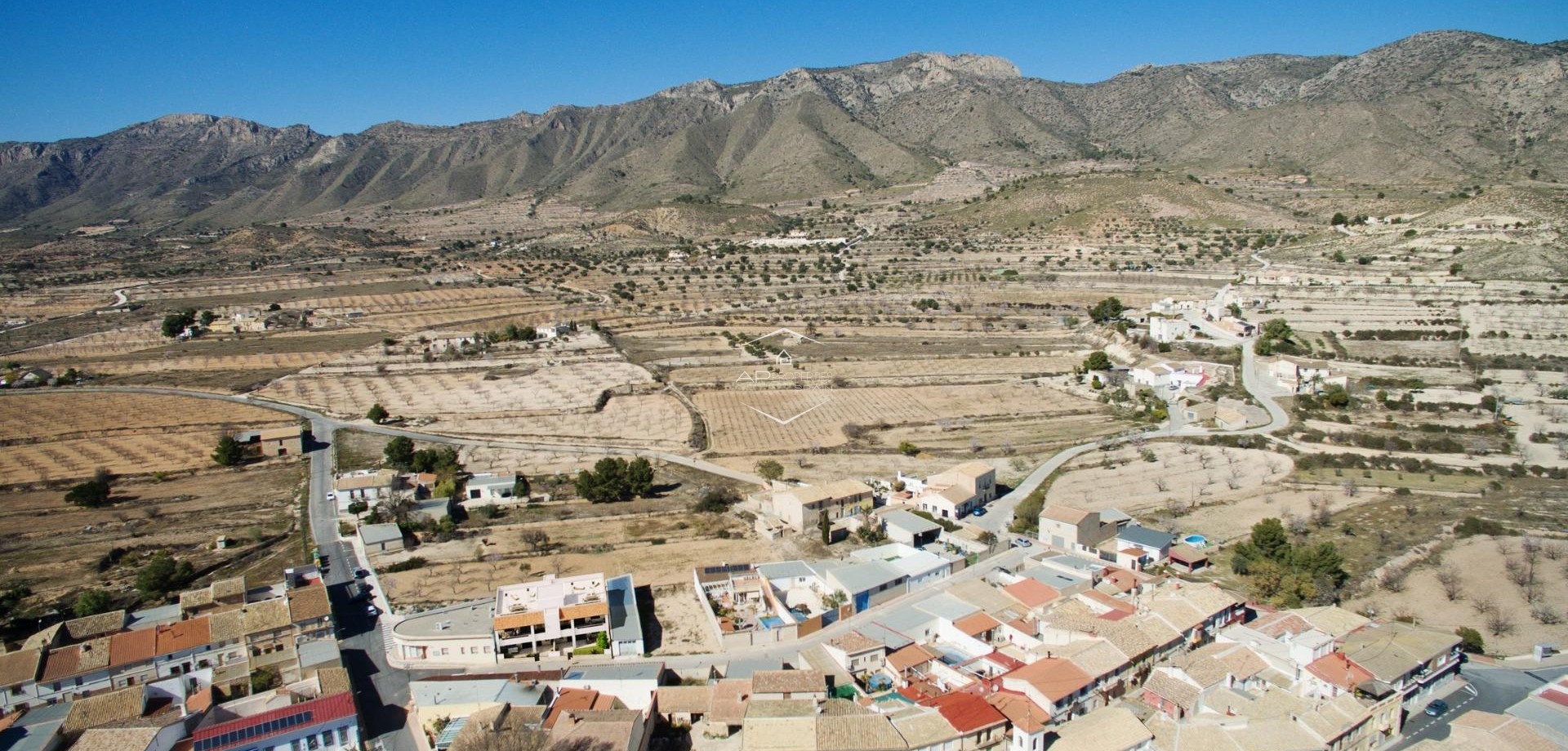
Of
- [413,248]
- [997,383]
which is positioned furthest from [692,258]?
[997,383]

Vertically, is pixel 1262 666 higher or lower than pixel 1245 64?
lower

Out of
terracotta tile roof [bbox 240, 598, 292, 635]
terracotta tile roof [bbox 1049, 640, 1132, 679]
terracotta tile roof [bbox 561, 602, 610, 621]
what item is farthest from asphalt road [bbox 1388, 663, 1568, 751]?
terracotta tile roof [bbox 240, 598, 292, 635]

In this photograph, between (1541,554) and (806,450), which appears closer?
(1541,554)

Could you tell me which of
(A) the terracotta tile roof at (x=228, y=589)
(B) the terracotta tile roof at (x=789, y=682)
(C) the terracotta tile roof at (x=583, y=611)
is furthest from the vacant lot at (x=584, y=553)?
(B) the terracotta tile roof at (x=789, y=682)

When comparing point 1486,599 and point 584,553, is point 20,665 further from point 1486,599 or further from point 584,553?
point 1486,599

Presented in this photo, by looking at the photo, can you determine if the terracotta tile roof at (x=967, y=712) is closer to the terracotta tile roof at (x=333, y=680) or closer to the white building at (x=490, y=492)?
the terracotta tile roof at (x=333, y=680)

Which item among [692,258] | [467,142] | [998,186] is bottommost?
[692,258]

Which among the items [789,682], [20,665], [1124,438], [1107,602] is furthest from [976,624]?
[20,665]

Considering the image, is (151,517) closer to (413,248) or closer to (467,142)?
(413,248)
